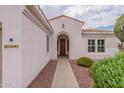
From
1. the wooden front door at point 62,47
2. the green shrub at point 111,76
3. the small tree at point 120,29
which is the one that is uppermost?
the small tree at point 120,29

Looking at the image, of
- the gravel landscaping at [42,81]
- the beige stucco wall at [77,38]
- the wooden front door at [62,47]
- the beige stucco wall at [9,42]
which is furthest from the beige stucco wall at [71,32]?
the beige stucco wall at [9,42]

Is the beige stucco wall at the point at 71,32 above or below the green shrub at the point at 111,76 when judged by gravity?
above

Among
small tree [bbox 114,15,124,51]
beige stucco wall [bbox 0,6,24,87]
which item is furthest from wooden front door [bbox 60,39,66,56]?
beige stucco wall [bbox 0,6,24,87]

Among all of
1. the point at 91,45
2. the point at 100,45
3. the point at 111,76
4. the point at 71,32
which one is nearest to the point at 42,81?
the point at 111,76

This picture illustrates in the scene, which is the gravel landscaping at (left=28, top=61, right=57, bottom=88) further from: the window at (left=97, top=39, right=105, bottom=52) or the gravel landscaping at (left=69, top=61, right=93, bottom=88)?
the window at (left=97, top=39, right=105, bottom=52)

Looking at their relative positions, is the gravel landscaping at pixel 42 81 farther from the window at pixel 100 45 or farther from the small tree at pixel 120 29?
the small tree at pixel 120 29

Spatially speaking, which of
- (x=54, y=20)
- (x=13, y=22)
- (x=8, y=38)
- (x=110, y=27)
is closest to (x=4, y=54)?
(x=8, y=38)

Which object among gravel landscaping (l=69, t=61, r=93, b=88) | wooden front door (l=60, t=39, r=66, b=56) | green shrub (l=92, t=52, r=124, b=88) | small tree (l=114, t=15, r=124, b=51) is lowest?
gravel landscaping (l=69, t=61, r=93, b=88)

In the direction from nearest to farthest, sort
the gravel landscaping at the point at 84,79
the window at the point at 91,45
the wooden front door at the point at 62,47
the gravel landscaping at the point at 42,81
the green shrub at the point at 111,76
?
1. the green shrub at the point at 111,76
2. the gravel landscaping at the point at 42,81
3. the gravel landscaping at the point at 84,79
4. the window at the point at 91,45
5. the wooden front door at the point at 62,47

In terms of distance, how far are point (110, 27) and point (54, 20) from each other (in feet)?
21.3

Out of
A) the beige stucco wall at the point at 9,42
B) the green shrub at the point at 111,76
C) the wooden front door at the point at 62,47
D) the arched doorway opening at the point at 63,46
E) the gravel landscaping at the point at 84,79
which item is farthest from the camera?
the wooden front door at the point at 62,47
